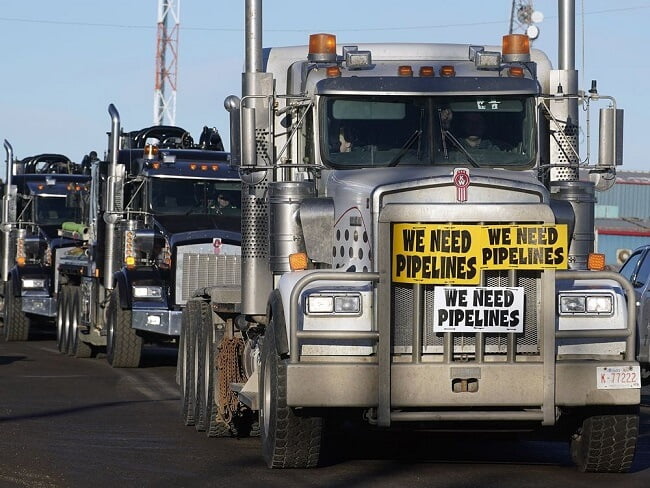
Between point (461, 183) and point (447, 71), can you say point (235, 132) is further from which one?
point (461, 183)

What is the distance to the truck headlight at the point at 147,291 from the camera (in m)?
22.0

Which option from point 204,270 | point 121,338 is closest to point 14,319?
point 121,338

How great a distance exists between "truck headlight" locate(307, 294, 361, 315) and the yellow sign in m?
0.32

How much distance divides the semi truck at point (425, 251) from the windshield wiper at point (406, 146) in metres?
0.02

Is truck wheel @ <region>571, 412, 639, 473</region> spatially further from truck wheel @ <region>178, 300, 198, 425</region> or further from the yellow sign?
truck wheel @ <region>178, 300, 198, 425</region>

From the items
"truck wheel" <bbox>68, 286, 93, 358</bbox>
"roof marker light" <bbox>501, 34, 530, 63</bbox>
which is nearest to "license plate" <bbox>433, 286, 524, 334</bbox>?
"roof marker light" <bbox>501, 34, 530, 63</bbox>

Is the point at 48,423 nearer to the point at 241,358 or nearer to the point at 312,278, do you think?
the point at 241,358

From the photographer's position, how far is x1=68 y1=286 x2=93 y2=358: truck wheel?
25469mm

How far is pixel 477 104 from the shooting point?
497 inches

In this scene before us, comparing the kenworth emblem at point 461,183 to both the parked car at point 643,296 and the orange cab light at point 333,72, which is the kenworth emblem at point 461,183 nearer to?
the orange cab light at point 333,72

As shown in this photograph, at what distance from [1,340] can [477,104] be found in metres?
20.3

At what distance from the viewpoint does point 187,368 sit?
51.1ft

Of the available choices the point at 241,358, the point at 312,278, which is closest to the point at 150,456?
the point at 241,358

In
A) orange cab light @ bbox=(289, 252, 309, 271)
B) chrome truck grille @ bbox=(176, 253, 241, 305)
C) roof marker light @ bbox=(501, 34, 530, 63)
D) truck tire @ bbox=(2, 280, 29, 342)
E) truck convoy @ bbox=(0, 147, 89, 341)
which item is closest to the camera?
orange cab light @ bbox=(289, 252, 309, 271)
